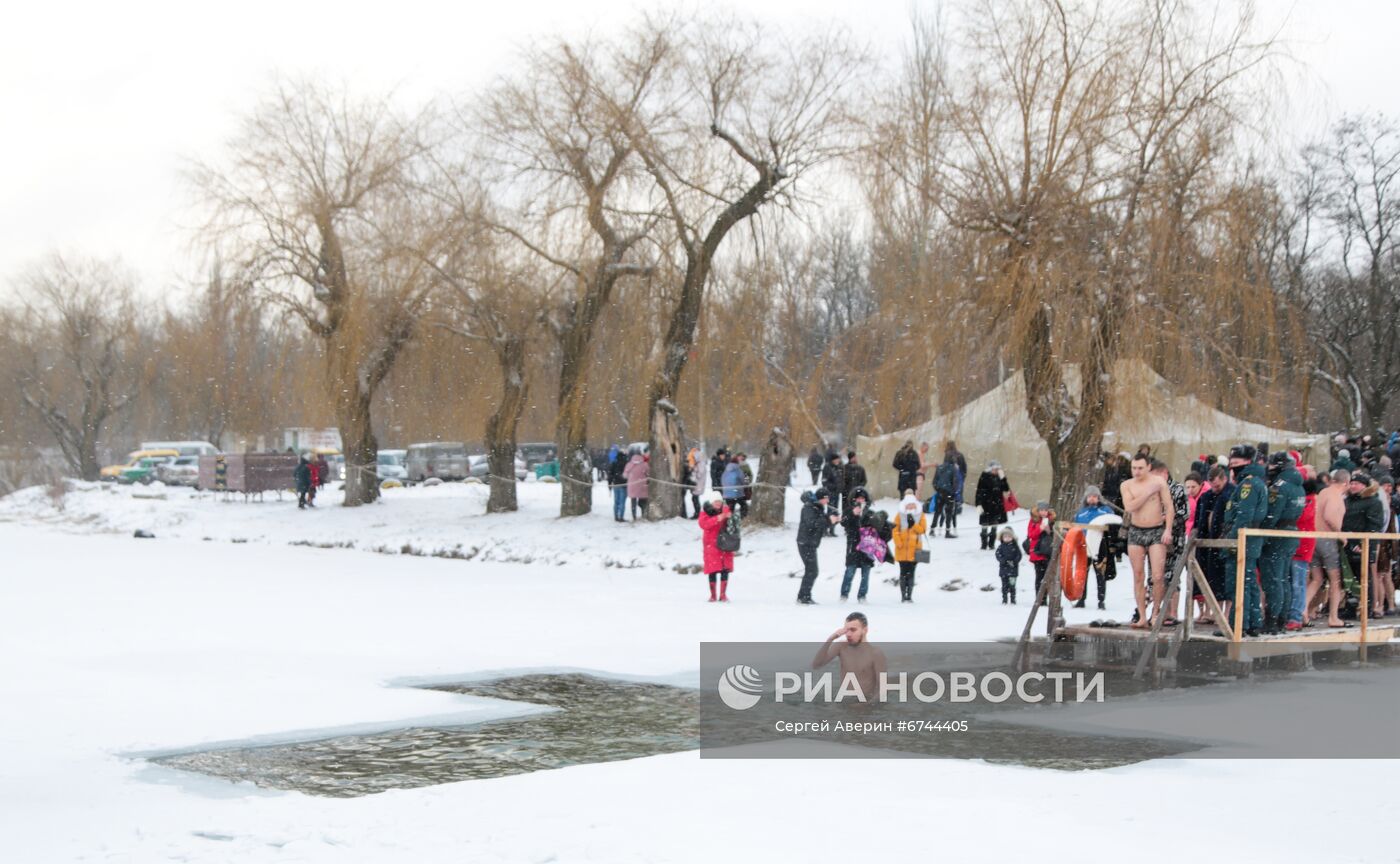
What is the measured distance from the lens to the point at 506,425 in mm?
33938

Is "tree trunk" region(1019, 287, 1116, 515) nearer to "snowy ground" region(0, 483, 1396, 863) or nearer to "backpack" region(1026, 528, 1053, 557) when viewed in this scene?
"snowy ground" region(0, 483, 1396, 863)

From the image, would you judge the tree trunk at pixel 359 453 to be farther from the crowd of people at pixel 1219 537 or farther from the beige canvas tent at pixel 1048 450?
the crowd of people at pixel 1219 537

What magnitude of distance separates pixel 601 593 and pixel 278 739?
1115cm

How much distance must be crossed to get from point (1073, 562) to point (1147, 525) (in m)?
3.78

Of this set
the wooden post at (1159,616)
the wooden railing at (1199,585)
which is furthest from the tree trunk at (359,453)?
the wooden post at (1159,616)

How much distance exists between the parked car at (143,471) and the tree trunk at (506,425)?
32.4m

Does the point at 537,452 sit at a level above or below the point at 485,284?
below

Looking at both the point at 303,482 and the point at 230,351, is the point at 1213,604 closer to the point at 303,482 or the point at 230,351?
the point at 230,351

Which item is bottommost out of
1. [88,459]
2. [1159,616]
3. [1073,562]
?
[1159,616]

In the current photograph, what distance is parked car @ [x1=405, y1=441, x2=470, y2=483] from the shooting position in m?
53.6

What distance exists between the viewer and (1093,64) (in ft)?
71.0

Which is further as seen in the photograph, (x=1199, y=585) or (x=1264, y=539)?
(x=1264, y=539)

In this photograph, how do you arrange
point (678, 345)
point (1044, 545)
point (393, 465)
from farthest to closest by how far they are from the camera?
point (393, 465)
point (678, 345)
point (1044, 545)

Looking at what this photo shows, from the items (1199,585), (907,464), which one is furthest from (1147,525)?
(907,464)
